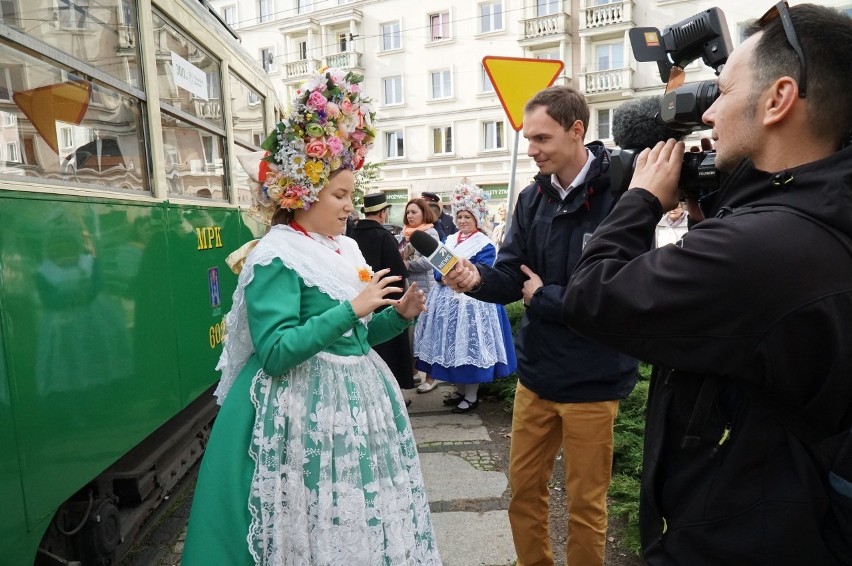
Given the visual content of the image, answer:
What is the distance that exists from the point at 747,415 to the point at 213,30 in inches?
166

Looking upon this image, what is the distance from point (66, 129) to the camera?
8.01 feet

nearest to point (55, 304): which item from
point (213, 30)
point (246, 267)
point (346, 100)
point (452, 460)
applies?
point (246, 267)

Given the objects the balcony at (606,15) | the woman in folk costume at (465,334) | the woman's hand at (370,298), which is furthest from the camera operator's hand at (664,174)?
the balcony at (606,15)

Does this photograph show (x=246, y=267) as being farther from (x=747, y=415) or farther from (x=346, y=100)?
(x=747, y=415)

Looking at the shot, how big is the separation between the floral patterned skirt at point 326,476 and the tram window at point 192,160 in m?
1.91

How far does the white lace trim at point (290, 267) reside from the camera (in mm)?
2107

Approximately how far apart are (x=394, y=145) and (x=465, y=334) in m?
22.9

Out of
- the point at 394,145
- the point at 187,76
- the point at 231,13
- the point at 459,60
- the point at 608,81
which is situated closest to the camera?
the point at 187,76

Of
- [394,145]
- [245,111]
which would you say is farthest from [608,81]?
[245,111]

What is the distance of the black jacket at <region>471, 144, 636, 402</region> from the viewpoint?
2.48m

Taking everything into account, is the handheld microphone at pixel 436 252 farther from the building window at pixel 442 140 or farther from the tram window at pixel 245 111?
the building window at pixel 442 140

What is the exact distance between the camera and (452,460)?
4.50m

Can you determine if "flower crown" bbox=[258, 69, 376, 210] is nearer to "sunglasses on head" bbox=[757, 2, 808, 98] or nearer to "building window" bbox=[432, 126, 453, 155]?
"sunglasses on head" bbox=[757, 2, 808, 98]

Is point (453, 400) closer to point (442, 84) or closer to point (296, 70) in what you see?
point (442, 84)
